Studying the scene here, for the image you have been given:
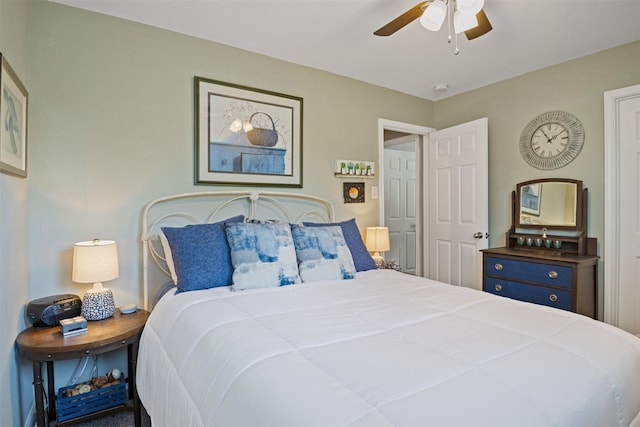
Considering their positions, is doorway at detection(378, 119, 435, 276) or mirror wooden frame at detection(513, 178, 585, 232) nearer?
mirror wooden frame at detection(513, 178, 585, 232)

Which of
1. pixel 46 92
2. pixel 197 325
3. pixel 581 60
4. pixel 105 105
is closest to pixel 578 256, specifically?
pixel 581 60

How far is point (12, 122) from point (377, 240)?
2.67 metres

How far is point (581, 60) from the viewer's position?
2.92 m

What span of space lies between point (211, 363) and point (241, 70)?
2282 mm

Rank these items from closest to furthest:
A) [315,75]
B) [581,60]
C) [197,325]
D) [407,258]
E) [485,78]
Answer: [197,325] → [581,60] → [315,75] → [485,78] → [407,258]

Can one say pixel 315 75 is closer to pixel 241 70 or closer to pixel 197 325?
pixel 241 70

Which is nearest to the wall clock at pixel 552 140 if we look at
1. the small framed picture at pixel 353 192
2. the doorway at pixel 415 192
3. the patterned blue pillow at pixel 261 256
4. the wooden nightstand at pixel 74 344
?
the doorway at pixel 415 192

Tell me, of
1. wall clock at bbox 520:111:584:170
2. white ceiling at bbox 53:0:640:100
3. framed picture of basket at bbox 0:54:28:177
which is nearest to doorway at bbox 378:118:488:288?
wall clock at bbox 520:111:584:170

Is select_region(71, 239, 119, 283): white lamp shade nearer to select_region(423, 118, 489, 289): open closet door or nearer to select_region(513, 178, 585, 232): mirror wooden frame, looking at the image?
select_region(423, 118, 489, 289): open closet door

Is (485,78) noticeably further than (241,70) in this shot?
Yes

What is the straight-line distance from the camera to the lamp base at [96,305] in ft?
6.44

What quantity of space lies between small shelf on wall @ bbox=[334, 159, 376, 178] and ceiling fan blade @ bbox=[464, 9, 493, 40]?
155 centimetres

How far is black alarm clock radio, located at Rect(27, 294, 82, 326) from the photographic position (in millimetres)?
1851

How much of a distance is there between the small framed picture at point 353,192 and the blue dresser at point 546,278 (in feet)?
4.27
